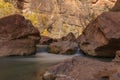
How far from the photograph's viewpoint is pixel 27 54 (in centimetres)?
2267

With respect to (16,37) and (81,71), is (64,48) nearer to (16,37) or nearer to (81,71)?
(16,37)

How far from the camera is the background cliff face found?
2542 inches

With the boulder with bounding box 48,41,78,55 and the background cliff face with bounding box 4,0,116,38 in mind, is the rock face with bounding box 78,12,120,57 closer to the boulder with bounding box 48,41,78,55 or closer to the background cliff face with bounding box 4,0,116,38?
the boulder with bounding box 48,41,78,55

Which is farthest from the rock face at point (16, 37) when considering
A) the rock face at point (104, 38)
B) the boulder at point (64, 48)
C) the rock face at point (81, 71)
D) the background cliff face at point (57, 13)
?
the background cliff face at point (57, 13)

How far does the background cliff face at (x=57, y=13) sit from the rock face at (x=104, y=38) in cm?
3916

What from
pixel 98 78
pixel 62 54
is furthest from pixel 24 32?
pixel 98 78

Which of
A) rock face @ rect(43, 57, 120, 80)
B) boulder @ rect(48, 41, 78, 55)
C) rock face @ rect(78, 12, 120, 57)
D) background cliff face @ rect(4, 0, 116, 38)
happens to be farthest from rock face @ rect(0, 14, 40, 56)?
background cliff face @ rect(4, 0, 116, 38)

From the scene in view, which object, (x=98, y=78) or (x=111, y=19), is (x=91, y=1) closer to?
(x=111, y=19)

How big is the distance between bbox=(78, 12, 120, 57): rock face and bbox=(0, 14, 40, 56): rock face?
4194mm

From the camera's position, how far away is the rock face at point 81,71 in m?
10.4

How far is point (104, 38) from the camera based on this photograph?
21109 mm

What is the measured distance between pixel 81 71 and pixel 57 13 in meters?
58.3

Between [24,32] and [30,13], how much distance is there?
44089 millimetres

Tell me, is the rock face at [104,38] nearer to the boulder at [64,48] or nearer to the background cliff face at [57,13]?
the boulder at [64,48]
